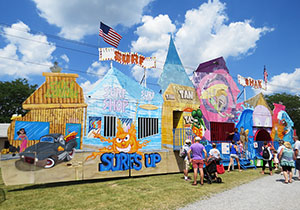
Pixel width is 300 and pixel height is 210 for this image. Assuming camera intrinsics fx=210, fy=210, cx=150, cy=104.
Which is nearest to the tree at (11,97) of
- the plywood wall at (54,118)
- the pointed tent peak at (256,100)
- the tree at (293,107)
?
the plywood wall at (54,118)

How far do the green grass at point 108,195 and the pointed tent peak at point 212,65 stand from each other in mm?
8955

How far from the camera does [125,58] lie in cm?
1298

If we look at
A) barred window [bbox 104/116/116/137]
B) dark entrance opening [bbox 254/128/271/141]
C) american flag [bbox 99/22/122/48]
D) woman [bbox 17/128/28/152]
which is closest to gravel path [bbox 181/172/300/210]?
barred window [bbox 104/116/116/137]

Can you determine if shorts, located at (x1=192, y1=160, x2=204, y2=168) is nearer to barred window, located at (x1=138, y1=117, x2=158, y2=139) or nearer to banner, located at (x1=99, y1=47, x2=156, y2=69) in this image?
barred window, located at (x1=138, y1=117, x2=158, y2=139)

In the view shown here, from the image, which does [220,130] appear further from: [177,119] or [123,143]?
[123,143]

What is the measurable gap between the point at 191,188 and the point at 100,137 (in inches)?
203

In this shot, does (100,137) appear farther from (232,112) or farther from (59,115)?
(232,112)

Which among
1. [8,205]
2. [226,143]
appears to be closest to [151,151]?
[226,143]

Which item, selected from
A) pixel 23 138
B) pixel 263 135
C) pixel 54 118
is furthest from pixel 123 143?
pixel 263 135

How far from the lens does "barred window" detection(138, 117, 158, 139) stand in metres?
12.0

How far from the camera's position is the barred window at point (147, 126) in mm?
12039

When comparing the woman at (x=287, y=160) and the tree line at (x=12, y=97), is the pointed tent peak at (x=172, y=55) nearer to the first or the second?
the woman at (x=287, y=160)

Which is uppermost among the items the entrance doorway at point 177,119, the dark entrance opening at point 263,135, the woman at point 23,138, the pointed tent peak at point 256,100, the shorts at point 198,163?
the pointed tent peak at point 256,100

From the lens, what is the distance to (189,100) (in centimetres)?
1414
